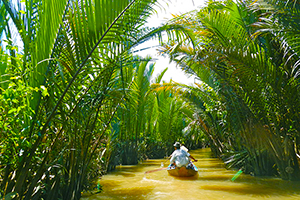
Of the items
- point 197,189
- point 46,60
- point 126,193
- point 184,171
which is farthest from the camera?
point 184,171

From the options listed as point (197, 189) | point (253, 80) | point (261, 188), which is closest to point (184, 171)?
point (197, 189)

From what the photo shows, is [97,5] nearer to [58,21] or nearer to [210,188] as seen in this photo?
[58,21]

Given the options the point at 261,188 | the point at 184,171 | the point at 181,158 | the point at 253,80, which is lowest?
the point at 261,188

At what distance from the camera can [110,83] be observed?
11.6 feet

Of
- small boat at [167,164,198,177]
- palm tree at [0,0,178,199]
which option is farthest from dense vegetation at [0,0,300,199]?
small boat at [167,164,198,177]

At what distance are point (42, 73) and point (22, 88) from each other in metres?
0.44

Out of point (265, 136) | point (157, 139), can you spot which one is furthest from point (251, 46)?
point (157, 139)

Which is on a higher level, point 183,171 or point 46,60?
point 46,60

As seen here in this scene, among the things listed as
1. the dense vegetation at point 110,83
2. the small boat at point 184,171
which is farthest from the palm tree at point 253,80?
the small boat at point 184,171

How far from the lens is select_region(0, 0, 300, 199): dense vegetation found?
2307 mm

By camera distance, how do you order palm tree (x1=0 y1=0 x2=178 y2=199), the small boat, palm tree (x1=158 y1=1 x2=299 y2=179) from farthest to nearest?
1. the small boat
2. palm tree (x1=158 y1=1 x2=299 y2=179)
3. palm tree (x1=0 y1=0 x2=178 y2=199)

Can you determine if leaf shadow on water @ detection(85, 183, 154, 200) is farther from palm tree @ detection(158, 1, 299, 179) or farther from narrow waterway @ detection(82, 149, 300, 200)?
palm tree @ detection(158, 1, 299, 179)

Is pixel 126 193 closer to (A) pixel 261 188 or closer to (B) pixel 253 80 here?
(A) pixel 261 188

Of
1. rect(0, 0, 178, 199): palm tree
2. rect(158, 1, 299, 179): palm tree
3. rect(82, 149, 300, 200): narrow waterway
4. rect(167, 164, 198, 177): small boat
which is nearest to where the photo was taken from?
rect(0, 0, 178, 199): palm tree
